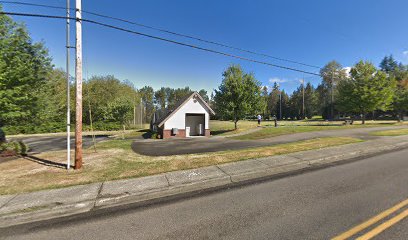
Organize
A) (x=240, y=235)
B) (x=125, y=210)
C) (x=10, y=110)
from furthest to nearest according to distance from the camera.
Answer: (x=10, y=110)
(x=125, y=210)
(x=240, y=235)

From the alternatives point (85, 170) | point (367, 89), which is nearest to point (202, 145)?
point (85, 170)

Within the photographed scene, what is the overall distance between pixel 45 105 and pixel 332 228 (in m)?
15.2

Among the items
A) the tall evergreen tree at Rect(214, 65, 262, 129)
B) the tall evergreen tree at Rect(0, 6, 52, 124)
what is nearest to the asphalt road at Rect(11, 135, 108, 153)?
the tall evergreen tree at Rect(0, 6, 52, 124)

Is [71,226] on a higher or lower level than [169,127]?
lower

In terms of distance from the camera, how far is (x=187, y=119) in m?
24.6

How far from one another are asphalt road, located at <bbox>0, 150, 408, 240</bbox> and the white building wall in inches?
669

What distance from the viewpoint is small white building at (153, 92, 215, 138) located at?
863 inches

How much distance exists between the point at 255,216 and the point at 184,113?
62.6 ft

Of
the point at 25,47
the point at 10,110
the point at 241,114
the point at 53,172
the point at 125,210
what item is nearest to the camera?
the point at 125,210

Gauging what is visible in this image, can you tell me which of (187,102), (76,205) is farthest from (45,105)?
(187,102)

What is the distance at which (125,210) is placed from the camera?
4.62 meters

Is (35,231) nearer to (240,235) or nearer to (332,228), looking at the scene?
(240,235)

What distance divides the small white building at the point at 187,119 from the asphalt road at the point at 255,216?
1691 cm

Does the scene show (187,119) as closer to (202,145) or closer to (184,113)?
(184,113)
